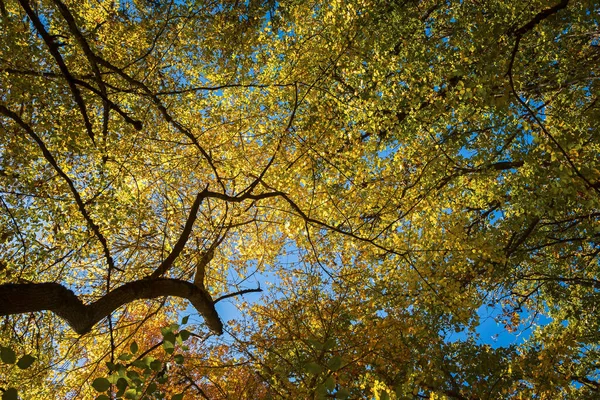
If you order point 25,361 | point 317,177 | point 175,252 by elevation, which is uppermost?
point 317,177

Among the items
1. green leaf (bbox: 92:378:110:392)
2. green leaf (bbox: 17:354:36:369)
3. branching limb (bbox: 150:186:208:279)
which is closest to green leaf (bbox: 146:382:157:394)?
green leaf (bbox: 92:378:110:392)

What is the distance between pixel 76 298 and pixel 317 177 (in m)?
4.49

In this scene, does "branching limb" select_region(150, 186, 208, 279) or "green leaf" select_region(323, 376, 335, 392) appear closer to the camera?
"green leaf" select_region(323, 376, 335, 392)

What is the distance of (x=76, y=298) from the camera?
12.6 ft

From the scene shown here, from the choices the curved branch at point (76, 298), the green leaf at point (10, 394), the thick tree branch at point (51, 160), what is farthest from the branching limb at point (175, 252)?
the green leaf at point (10, 394)

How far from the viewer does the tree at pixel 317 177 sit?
5492 millimetres

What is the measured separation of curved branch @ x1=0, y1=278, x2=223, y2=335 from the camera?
3.38 meters

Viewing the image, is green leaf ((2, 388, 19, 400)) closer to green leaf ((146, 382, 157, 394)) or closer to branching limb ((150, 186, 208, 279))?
green leaf ((146, 382, 157, 394))

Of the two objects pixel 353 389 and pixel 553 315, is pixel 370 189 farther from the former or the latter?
pixel 553 315

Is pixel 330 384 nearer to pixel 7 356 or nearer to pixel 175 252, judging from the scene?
pixel 7 356

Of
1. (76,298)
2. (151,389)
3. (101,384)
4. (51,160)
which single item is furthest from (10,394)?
(51,160)

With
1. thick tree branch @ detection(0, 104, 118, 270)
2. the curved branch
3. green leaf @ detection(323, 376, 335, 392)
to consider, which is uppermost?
thick tree branch @ detection(0, 104, 118, 270)

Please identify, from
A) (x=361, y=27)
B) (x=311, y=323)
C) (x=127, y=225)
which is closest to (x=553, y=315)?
(x=311, y=323)

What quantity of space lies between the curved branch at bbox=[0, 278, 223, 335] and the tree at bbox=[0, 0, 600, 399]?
0.33m
